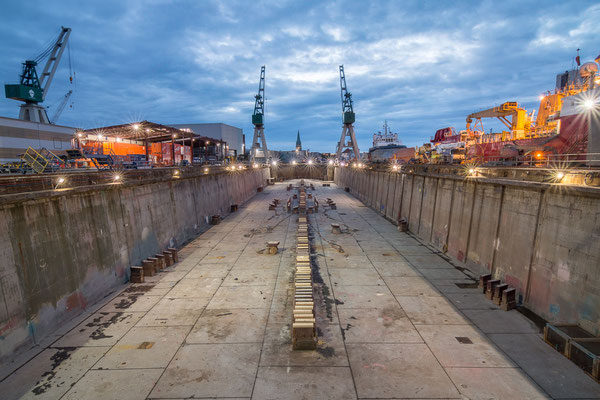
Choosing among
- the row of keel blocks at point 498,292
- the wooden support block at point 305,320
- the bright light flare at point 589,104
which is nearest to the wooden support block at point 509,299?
the row of keel blocks at point 498,292

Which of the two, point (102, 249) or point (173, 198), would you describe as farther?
point (173, 198)

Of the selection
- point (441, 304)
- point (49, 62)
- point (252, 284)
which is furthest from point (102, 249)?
point (49, 62)

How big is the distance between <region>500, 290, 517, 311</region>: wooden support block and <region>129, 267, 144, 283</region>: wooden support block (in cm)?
1605

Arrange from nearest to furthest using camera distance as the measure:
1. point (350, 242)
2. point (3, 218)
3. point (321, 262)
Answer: point (3, 218), point (321, 262), point (350, 242)

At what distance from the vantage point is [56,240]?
1048cm

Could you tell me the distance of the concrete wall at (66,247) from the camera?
28.5 feet

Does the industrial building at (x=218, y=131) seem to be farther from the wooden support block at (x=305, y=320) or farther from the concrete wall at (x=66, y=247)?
the wooden support block at (x=305, y=320)

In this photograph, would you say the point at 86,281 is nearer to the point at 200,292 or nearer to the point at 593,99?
the point at 200,292

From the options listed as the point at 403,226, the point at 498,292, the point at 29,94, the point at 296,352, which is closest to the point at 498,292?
the point at 498,292

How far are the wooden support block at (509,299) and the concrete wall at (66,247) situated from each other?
1640 cm

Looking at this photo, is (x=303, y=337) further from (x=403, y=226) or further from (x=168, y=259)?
(x=403, y=226)

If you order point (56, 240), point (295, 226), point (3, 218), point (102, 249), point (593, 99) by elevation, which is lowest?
point (295, 226)

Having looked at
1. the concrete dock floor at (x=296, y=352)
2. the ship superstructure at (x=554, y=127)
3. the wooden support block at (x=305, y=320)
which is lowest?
the concrete dock floor at (x=296, y=352)

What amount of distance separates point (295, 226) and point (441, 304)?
16.0m
